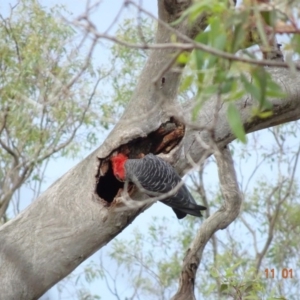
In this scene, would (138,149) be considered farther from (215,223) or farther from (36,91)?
(36,91)

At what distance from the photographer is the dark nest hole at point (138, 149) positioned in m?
3.38

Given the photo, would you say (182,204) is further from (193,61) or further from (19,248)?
(193,61)

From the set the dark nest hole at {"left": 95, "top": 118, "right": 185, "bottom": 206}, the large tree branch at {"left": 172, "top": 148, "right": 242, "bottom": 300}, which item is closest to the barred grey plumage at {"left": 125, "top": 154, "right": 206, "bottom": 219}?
the dark nest hole at {"left": 95, "top": 118, "right": 185, "bottom": 206}

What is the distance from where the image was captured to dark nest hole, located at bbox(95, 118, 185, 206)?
338 centimetres

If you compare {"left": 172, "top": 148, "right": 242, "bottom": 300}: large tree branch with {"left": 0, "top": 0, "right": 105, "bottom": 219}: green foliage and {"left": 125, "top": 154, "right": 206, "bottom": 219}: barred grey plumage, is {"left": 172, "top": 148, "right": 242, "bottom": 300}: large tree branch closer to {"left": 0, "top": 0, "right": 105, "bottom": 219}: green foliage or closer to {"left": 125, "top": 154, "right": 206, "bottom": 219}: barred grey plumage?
{"left": 125, "top": 154, "right": 206, "bottom": 219}: barred grey plumage

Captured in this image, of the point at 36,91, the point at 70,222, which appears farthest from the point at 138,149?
the point at 36,91

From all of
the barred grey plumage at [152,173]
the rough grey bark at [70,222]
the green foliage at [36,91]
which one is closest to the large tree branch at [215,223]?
the barred grey plumage at [152,173]

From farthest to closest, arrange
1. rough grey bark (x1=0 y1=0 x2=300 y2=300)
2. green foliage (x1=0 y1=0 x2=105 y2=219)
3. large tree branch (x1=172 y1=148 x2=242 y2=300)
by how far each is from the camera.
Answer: green foliage (x1=0 y1=0 x2=105 y2=219)
large tree branch (x1=172 y1=148 x2=242 y2=300)
rough grey bark (x1=0 y1=0 x2=300 y2=300)

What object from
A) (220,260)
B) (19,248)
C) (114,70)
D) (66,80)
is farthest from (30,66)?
(19,248)

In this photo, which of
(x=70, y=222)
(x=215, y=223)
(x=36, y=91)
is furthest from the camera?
(x=36, y=91)

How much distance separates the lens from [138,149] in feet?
11.6

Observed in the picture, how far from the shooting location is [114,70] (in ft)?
20.4

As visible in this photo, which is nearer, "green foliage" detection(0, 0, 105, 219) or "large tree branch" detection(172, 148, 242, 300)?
"large tree branch" detection(172, 148, 242, 300)

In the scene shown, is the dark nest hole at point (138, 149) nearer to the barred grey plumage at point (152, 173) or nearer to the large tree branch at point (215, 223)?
the barred grey plumage at point (152, 173)
